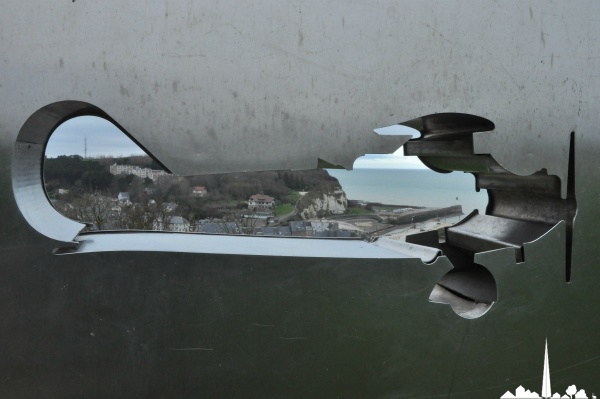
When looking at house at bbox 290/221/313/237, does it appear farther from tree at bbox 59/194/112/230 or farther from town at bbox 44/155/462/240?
tree at bbox 59/194/112/230

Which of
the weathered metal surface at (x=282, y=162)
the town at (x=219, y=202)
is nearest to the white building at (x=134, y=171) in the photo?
the town at (x=219, y=202)

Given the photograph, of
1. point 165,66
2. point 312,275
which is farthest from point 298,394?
point 165,66

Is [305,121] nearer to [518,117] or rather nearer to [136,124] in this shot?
[136,124]

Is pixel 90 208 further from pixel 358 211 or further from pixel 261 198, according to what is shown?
pixel 358 211

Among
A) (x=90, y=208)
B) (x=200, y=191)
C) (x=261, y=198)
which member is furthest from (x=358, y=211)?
(x=90, y=208)

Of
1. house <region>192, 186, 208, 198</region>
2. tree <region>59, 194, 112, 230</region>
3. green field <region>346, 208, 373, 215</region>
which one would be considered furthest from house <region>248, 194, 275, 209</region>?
tree <region>59, 194, 112, 230</region>

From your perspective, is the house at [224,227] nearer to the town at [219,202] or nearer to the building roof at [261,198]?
the town at [219,202]
